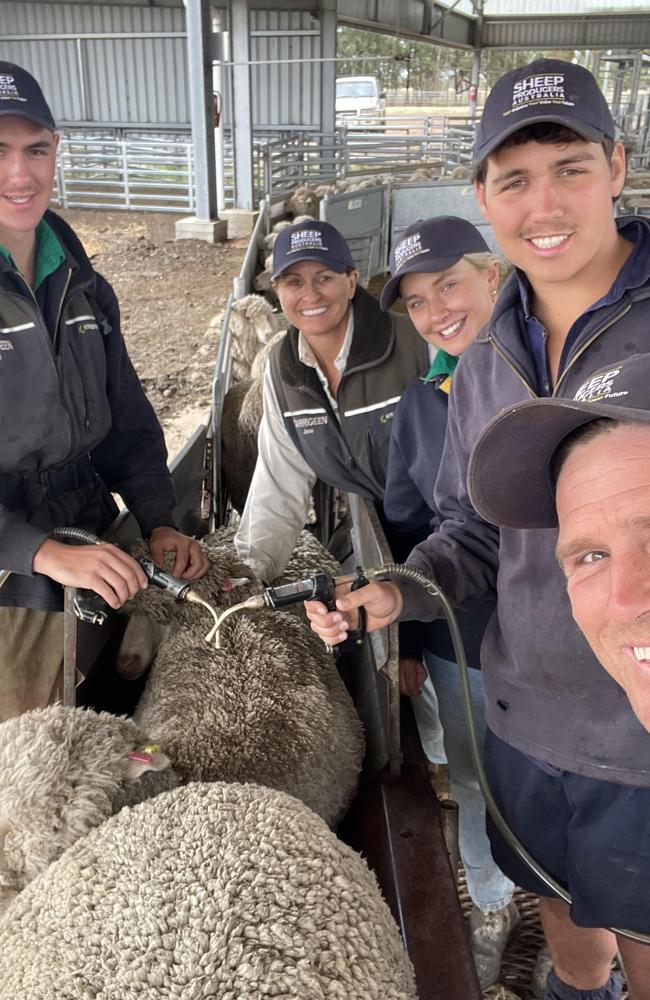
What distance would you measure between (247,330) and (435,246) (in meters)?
3.22

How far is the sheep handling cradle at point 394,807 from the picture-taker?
1.38 meters

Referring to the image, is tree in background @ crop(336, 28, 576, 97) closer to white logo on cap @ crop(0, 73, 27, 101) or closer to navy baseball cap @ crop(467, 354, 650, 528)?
white logo on cap @ crop(0, 73, 27, 101)

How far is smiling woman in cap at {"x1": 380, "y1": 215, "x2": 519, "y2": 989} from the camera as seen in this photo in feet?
6.55

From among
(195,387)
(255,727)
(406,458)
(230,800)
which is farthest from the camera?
(195,387)

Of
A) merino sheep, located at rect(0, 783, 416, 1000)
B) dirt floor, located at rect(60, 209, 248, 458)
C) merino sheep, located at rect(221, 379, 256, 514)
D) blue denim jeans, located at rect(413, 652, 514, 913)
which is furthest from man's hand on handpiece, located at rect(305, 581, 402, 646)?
dirt floor, located at rect(60, 209, 248, 458)

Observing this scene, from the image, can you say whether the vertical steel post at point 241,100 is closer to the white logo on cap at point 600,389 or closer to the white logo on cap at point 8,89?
the white logo on cap at point 8,89

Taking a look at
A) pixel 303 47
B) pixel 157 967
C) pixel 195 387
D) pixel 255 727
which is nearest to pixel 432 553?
pixel 255 727

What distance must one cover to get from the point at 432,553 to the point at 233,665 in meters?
0.76

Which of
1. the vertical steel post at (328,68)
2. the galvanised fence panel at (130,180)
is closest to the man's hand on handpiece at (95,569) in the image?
the galvanised fence panel at (130,180)

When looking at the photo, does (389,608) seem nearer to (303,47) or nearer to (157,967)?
(157,967)

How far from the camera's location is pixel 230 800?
4.47 feet

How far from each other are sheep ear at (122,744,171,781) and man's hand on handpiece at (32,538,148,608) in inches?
13.7

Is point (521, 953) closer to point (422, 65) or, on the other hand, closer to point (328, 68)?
point (328, 68)

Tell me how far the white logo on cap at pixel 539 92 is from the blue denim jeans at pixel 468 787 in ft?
4.29
